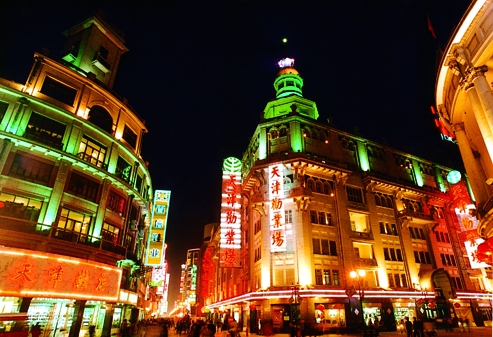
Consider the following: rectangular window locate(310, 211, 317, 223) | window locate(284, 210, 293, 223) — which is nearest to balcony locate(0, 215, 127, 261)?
window locate(284, 210, 293, 223)

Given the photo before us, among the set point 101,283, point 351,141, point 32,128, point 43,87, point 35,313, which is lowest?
point 35,313

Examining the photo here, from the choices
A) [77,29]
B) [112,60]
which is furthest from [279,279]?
[77,29]

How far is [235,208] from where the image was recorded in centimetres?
3222

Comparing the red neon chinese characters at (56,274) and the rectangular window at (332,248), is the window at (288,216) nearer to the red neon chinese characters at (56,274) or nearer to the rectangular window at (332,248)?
the rectangular window at (332,248)

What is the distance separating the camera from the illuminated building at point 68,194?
1789 centimetres

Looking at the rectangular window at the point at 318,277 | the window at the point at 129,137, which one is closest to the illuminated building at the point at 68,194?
the window at the point at 129,137

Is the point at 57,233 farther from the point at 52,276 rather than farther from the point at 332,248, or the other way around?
the point at 332,248

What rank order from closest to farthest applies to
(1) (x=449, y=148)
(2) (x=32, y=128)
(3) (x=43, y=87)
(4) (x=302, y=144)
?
1. (2) (x=32, y=128)
2. (3) (x=43, y=87)
3. (4) (x=302, y=144)
4. (1) (x=449, y=148)

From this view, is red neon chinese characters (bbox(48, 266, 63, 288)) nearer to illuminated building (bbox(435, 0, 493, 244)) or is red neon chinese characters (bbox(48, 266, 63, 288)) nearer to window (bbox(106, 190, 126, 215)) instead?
window (bbox(106, 190, 126, 215))

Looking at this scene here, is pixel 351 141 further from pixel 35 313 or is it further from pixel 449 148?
pixel 35 313

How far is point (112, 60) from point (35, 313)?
26714 mm

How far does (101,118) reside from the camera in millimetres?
27641

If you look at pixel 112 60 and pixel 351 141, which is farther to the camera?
pixel 351 141

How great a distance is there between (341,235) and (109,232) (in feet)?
78.8
